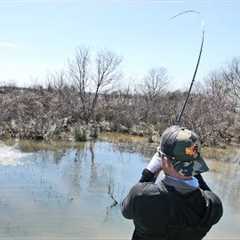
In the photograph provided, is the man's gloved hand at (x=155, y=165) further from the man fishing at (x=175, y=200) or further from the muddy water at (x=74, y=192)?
the muddy water at (x=74, y=192)

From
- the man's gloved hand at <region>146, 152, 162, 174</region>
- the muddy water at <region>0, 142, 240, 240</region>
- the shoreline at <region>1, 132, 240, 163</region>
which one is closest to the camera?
the man's gloved hand at <region>146, 152, 162, 174</region>

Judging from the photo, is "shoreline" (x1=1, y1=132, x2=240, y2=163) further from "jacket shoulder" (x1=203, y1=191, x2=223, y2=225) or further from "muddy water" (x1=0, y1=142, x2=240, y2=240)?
"jacket shoulder" (x1=203, y1=191, x2=223, y2=225)

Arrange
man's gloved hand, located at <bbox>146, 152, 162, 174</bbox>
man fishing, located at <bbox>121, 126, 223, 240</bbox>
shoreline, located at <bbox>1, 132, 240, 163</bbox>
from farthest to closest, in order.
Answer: shoreline, located at <bbox>1, 132, 240, 163</bbox> < man's gloved hand, located at <bbox>146, 152, 162, 174</bbox> < man fishing, located at <bbox>121, 126, 223, 240</bbox>

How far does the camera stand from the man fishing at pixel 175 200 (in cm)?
167

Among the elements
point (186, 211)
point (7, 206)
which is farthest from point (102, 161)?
point (186, 211)

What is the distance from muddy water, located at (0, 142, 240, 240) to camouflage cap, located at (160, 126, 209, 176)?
4722 mm

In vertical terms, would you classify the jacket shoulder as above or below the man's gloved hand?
below

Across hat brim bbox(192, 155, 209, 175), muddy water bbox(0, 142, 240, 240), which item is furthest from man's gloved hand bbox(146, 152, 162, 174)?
muddy water bbox(0, 142, 240, 240)

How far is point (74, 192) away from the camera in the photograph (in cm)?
887

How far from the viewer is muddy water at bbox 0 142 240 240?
6547 mm

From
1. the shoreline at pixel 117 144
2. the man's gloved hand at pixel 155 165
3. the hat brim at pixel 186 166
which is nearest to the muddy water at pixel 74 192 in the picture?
the shoreline at pixel 117 144

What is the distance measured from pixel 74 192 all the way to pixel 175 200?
24.1ft

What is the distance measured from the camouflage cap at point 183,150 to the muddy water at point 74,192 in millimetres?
4722

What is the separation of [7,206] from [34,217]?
76 cm
